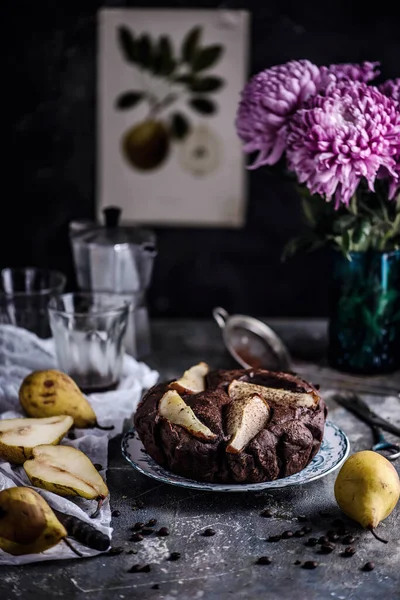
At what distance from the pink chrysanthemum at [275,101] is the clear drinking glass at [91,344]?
15.0 inches

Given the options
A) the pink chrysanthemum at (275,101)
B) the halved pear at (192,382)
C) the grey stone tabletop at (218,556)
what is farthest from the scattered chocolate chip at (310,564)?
the pink chrysanthemum at (275,101)

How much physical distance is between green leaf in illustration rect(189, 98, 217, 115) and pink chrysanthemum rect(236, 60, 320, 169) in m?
1.39

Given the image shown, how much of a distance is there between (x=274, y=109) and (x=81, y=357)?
21.7 inches

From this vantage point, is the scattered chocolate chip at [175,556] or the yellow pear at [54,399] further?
the yellow pear at [54,399]

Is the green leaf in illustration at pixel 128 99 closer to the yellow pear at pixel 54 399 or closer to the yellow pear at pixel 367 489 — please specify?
the yellow pear at pixel 54 399

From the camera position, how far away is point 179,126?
9.31 ft

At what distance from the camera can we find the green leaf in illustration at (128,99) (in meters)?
2.83

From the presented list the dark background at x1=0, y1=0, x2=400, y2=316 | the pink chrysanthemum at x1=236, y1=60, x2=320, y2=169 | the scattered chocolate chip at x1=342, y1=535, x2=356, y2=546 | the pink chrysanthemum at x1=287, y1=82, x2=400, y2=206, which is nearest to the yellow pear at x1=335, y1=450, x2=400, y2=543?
the scattered chocolate chip at x1=342, y1=535, x2=356, y2=546

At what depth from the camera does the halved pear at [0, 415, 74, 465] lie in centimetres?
113

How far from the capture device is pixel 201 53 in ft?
9.15

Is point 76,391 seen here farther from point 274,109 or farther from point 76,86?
point 76,86

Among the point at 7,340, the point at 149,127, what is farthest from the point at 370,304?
the point at 149,127

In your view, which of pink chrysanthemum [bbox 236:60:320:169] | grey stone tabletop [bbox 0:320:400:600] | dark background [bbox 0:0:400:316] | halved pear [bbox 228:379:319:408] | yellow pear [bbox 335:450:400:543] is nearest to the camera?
grey stone tabletop [bbox 0:320:400:600]

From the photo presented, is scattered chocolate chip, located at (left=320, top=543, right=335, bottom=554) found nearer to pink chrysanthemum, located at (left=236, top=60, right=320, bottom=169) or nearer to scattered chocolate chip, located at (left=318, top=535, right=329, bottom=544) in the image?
scattered chocolate chip, located at (left=318, top=535, right=329, bottom=544)
